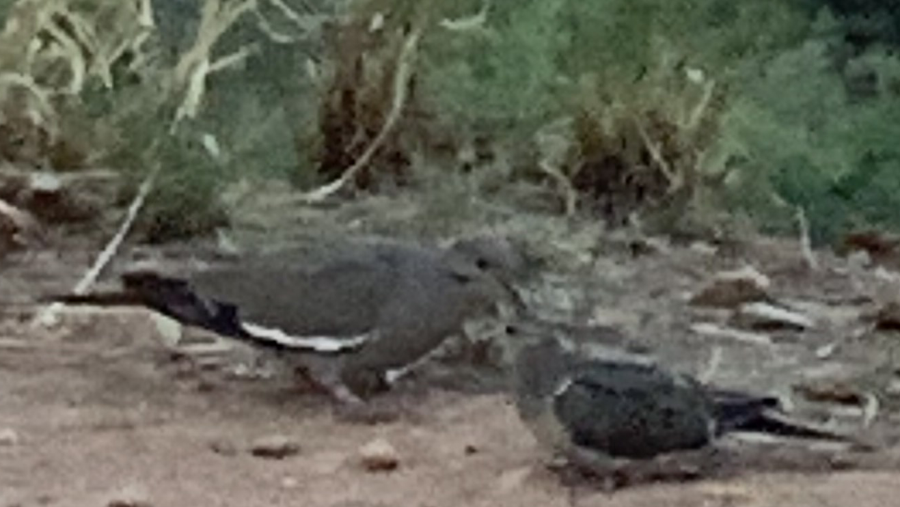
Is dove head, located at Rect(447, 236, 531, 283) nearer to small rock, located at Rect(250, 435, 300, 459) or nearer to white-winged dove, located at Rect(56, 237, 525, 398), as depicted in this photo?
white-winged dove, located at Rect(56, 237, 525, 398)

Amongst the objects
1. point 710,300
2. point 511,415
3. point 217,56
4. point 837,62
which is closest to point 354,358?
point 511,415

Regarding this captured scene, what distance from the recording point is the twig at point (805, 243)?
185 inches

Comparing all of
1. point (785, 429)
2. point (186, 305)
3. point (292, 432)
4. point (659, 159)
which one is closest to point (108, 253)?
point (186, 305)

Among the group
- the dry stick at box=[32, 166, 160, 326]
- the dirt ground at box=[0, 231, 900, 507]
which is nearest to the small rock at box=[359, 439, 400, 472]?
the dirt ground at box=[0, 231, 900, 507]

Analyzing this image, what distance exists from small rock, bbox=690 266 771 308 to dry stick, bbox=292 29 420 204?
28.8 inches

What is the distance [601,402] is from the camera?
299cm

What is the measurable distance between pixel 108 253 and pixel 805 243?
4.56 feet

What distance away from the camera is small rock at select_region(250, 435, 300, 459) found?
319 centimetres

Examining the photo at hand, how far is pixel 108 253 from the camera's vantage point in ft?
13.4

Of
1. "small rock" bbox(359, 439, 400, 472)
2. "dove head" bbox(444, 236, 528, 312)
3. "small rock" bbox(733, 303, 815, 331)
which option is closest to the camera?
"small rock" bbox(359, 439, 400, 472)

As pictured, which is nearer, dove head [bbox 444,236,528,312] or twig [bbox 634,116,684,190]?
dove head [bbox 444,236,528,312]

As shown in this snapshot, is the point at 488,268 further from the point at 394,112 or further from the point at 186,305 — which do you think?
the point at 394,112

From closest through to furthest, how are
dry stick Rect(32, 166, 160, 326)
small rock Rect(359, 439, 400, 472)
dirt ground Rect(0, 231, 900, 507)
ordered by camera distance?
dirt ground Rect(0, 231, 900, 507) → small rock Rect(359, 439, 400, 472) → dry stick Rect(32, 166, 160, 326)

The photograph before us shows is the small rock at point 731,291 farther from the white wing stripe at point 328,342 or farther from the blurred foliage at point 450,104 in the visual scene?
the white wing stripe at point 328,342
